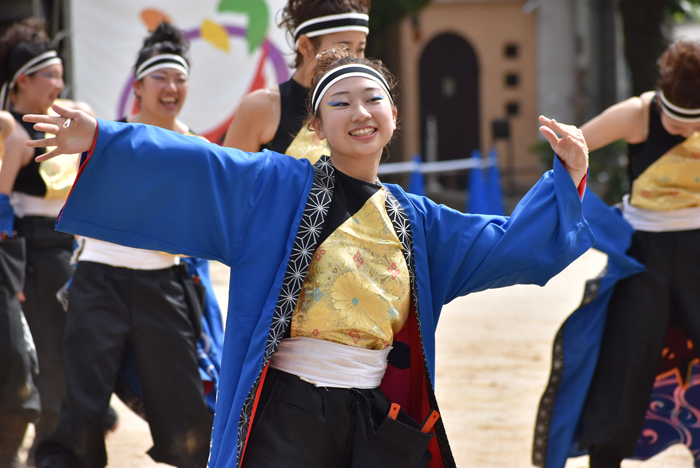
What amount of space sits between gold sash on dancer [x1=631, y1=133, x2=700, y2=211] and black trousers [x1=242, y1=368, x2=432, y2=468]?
1754 mm

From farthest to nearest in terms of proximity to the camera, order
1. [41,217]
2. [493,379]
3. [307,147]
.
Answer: [493,379], [41,217], [307,147]

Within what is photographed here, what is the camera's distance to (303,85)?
3150mm

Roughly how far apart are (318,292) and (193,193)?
41 cm

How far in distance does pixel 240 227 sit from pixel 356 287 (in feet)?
1.11

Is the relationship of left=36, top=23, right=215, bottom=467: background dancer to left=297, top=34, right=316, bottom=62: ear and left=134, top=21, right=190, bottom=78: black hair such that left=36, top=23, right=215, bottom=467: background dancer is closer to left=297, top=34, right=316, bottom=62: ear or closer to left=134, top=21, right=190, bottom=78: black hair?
left=134, top=21, right=190, bottom=78: black hair

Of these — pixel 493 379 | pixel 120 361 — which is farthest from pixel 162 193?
pixel 493 379

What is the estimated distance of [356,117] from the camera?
7.37 ft

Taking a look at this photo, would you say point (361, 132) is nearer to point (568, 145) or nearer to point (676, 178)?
point (568, 145)

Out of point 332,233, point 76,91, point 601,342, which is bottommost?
point 601,342

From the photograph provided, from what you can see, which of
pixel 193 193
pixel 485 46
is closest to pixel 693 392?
pixel 193 193

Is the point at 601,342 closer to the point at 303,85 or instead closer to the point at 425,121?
the point at 303,85

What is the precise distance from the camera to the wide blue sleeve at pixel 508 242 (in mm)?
2312

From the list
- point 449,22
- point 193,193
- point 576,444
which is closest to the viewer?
point 193,193

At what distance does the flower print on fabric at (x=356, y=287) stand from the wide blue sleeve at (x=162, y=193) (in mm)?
197
